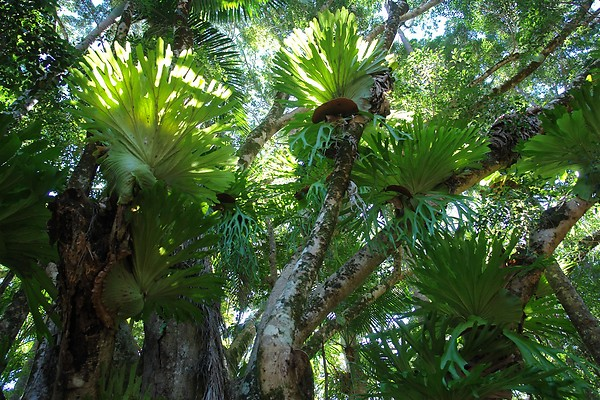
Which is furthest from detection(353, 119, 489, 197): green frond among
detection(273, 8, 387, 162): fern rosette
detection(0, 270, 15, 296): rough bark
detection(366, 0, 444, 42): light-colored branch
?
detection(366, 0, 444, 42): light-colored branch

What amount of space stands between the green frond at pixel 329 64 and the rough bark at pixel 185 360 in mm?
1711

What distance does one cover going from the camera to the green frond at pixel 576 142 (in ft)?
9.59

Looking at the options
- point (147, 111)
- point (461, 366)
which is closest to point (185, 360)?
point (147, 111)

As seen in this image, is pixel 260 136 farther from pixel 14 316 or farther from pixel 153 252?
pixel 153 252

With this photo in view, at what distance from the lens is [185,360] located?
3.13 m

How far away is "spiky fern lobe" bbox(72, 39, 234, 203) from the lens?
8.01 ft

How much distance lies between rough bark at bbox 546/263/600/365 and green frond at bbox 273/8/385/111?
6.10ft

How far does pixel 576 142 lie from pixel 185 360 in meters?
2.92

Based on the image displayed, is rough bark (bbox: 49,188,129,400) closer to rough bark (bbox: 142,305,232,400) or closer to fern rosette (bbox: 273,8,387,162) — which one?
rough bark (bbox: 142,305,232,400)

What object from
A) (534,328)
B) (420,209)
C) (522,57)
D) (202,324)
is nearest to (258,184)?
(202,324)

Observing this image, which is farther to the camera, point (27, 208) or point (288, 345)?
point (27, 208)

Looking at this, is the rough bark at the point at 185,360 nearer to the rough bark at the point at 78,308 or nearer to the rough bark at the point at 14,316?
the rough bark at the point at 78,308

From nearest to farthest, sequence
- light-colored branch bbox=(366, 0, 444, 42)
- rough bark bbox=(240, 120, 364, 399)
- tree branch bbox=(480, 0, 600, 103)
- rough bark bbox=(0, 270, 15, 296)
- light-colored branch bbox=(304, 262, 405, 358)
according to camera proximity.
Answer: rough bark bbox=(240, 120, 364, 399)
rough bark bbox=(0, 270, 15, 296)
light-colored branch bbox=(304, 262, 405, 358)
tree branch bbox=(480, 0, 600, 103)
light-colored branch bbox=(366, 0, 444, 42)

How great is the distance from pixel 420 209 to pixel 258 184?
1.53 m
